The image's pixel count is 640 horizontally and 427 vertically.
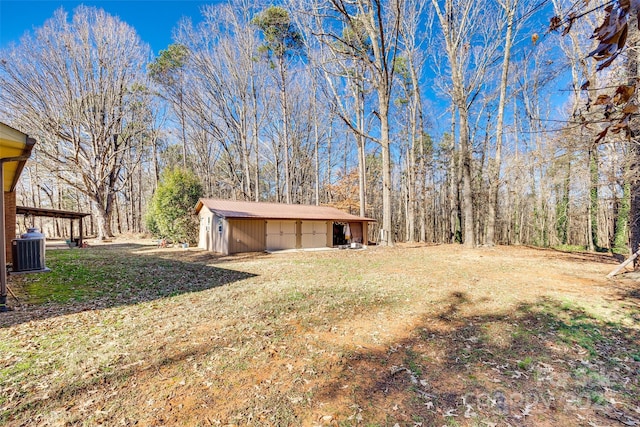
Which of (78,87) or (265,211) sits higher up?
(78,87)

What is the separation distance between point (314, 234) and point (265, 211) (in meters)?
3.22

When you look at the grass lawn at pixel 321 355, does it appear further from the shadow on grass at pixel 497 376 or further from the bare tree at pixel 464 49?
the bare tree at pixel 464 49

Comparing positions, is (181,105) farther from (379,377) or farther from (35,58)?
(379,377)

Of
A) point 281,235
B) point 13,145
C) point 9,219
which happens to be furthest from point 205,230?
point 13,145

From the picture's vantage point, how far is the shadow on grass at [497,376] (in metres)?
2.51

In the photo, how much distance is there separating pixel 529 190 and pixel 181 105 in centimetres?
2836

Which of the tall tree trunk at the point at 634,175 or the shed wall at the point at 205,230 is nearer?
the tall tree trunk at the point at 634,175

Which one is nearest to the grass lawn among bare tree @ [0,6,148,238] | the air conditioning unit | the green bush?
the air conditioning unit

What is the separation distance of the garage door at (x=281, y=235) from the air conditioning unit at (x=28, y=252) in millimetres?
8982

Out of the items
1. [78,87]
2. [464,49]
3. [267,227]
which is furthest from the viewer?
[78,87]

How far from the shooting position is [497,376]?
3051 millimetres

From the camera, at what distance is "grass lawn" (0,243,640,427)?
8.16 ft

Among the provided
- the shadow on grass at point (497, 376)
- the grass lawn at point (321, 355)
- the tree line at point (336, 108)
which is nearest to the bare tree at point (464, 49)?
the tree line at point (336, 108)

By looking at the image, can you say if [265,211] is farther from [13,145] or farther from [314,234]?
[13,145]
